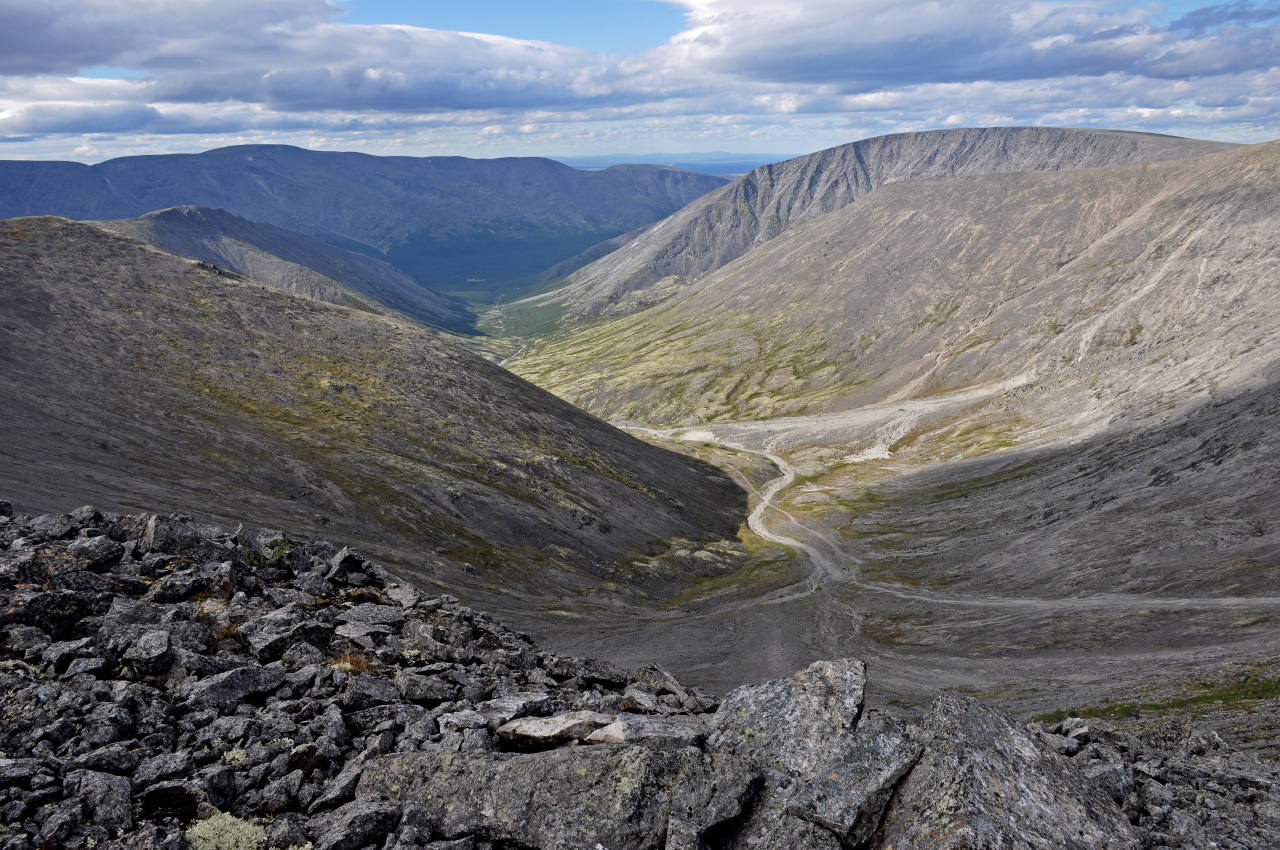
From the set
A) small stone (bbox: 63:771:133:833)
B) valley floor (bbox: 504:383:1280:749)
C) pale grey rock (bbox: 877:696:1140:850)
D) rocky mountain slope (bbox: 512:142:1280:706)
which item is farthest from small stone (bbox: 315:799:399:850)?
rocky mountain slope (bbox: 512:142:1280:706)

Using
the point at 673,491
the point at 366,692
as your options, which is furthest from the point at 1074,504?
the point at 366,692

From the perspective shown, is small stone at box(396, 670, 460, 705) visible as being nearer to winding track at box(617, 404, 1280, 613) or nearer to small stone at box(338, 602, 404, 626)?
small stone at box(338, 602, 404, 626)

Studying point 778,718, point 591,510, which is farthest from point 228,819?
point 591,510

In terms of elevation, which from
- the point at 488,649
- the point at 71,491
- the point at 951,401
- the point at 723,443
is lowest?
the point at 723,443

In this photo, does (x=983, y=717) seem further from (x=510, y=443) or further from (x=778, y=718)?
(x=510, y=443)

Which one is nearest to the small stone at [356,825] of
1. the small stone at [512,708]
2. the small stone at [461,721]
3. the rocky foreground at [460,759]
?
the rocky foreground at [460,759]

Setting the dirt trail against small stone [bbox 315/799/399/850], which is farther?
the dirt trail
